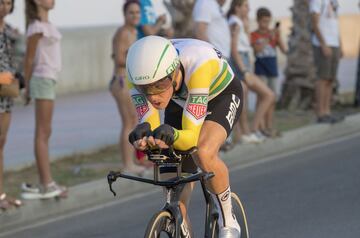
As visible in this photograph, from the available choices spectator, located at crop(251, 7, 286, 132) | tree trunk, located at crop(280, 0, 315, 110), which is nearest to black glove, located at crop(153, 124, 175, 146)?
spectator, located at crop(251, 7, 286, 132)

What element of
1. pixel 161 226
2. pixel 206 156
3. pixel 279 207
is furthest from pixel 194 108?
pixel 279 207

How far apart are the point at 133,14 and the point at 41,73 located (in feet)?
4.90

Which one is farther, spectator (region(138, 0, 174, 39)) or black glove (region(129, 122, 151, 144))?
spectator (region(138, 0, 174, 39))

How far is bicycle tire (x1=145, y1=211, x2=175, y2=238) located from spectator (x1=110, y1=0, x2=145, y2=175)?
4878mm

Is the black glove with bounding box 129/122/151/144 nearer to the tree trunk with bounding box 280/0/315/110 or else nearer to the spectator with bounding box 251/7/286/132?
the spectator with bounding box 251/7/286/132

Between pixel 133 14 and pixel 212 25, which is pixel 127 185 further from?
pixel 212 25

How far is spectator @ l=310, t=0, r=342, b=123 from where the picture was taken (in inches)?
565

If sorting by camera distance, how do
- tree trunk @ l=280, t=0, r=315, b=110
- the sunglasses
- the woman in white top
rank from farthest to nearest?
tree trunk @ l=280, t=0, r=315, b=110
the woman in white top
the sunglasses

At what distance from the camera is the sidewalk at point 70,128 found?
13070 mm

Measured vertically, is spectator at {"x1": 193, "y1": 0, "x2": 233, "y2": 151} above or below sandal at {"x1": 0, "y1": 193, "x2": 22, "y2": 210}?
above

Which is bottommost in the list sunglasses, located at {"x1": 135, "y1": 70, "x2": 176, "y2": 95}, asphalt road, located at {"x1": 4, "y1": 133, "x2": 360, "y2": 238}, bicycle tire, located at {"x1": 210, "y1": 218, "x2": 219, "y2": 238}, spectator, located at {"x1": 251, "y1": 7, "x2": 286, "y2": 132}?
asphalt road, located at {"x1": 4, "y1": 133, "x2": 360, "y2": 238}

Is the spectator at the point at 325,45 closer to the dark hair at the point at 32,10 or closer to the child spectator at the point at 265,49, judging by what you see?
the child spectator at the point at 265,49

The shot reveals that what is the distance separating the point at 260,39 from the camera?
46.4 feet

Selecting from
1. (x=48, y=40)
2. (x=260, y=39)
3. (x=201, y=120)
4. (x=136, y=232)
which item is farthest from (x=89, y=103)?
(x=201, y=120)
